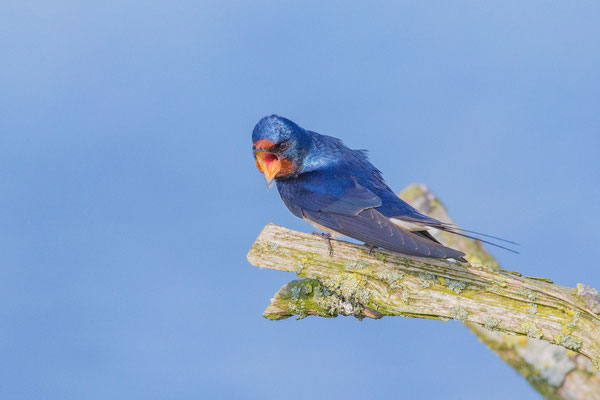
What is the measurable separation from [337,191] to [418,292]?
84 centimetres

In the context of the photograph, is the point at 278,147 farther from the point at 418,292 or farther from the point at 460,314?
the point at 460,314

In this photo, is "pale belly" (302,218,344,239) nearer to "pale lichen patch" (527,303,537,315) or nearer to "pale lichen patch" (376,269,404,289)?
"pale lichen patch" (376,269,404,289)

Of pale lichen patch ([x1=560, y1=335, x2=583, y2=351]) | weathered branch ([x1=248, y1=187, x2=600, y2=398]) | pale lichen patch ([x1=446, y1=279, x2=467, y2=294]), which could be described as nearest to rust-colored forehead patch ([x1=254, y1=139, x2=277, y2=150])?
weathered branch ([x1=248, y1=187, x2=600, y2=398])

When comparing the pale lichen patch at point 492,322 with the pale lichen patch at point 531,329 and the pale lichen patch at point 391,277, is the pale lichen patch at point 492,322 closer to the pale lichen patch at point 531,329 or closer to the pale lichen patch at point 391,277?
the pale lichen patch at point 531,329

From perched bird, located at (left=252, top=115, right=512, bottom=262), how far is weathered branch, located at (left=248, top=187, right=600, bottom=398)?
178mm

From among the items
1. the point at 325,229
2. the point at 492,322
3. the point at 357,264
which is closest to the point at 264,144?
the point at 325,229

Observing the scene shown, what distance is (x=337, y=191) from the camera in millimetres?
4227

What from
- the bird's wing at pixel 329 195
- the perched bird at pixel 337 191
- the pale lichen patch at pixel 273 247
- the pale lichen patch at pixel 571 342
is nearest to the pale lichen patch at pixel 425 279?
the perched bird at pixel 337 191

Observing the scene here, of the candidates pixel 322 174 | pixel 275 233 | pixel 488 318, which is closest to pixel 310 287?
pixel 275 233

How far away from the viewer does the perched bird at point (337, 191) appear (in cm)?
390

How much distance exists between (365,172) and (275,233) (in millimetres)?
804

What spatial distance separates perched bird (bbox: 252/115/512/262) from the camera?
390 centimetres

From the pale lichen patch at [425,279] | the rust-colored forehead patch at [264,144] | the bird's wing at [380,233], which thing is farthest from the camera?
the rust-colored forehead patch at [264,144]

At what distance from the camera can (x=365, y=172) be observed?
177 inches
